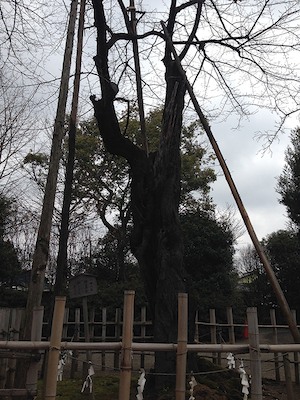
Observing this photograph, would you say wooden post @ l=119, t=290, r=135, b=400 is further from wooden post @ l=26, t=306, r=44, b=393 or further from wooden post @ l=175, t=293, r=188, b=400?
wooden post @ l=26, t=306, r=44, b=393

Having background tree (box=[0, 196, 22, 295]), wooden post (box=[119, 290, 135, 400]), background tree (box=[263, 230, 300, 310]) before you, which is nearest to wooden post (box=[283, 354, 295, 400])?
wooden post (box=[119, 290, 135, 400])

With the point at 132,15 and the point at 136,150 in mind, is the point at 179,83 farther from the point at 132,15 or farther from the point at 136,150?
the point at 132,15

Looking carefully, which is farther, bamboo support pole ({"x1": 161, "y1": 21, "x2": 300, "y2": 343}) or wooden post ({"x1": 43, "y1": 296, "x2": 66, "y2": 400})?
bamboo support pole ({"x1": 161, "y1": 21, "x2": 300, "y2": 343})

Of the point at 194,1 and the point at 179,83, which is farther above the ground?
the point at 194,1

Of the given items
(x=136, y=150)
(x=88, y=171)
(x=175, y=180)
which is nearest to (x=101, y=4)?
(x=136, y=150)

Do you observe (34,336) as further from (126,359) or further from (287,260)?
(287,260)

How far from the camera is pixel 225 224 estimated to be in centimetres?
1534

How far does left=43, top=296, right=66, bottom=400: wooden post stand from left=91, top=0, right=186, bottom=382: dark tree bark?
3.00 meters

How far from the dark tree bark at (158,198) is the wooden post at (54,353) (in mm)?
3004

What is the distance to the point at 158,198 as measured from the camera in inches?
258

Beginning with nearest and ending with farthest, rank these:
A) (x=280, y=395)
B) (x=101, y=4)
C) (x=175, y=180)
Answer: (x=101, y=4)
(x=175, y=180)
(x=280, y=395)

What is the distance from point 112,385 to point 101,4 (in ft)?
20.6

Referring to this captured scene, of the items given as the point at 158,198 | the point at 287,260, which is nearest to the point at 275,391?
the point at 158,198

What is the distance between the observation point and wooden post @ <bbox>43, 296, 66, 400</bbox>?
2.92 meters
